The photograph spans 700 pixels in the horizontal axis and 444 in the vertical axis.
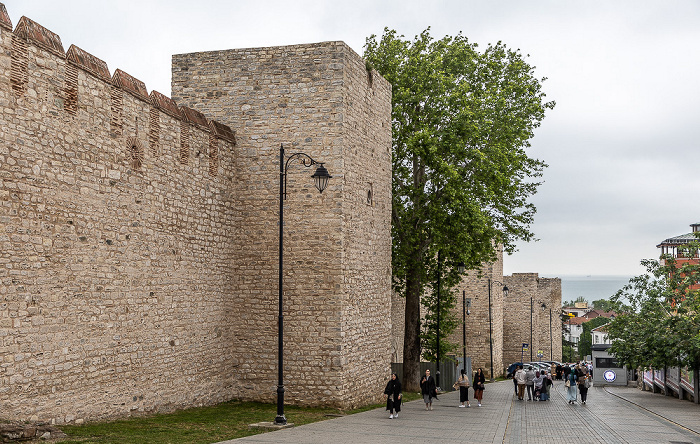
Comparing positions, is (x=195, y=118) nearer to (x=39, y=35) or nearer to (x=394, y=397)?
(x=39, y=35)

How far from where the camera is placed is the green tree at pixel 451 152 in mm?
24703

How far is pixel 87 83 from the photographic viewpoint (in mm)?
13078

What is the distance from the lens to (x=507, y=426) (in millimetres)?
17250

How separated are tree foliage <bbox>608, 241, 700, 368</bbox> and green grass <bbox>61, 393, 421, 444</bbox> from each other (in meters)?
12.7

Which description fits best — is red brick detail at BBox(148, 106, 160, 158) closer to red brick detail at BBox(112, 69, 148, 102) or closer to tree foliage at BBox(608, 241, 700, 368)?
red brick detail at BBox(112, 69, 148, 102)

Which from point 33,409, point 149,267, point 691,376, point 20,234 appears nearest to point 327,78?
point 149,267

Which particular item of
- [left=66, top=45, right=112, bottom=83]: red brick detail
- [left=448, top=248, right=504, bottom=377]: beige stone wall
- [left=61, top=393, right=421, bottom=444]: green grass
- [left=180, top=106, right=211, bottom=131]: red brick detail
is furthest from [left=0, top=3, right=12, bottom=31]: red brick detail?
[left=448, top=248, right=504, bottom=377]: beige stone wall

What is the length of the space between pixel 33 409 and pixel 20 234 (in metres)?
2.73

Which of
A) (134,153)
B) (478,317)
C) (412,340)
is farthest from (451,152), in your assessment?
(478,317)

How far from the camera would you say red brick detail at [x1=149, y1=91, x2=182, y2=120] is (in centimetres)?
1527

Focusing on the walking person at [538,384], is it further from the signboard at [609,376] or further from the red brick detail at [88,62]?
the red brick detail at [88,62]

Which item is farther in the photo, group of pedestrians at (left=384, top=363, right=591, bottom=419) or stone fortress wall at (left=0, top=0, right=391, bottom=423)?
group of pedestrians at (left=384, top=363, right=591, bottom=419)

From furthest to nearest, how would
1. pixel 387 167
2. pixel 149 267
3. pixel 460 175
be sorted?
pixel 460 175 → pixel 387 167 → pixel 149 267

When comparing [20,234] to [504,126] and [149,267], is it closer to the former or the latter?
[149,267]
